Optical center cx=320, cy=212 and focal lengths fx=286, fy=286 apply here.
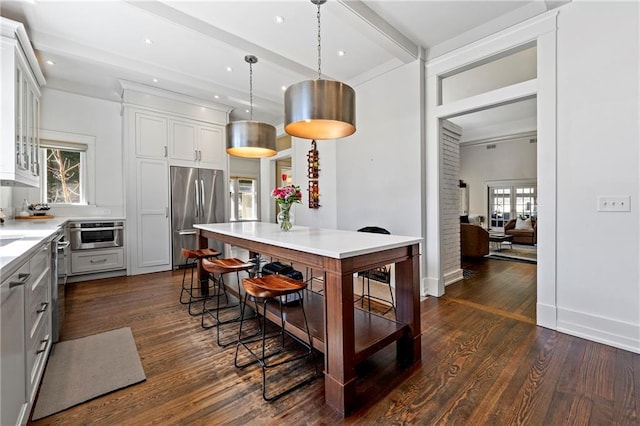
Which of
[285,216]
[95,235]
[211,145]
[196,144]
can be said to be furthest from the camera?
[211,145]

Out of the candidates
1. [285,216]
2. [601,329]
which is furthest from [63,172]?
[601,329]

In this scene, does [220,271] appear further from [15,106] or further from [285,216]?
[15,106]

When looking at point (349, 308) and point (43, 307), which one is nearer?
point (349, 308)

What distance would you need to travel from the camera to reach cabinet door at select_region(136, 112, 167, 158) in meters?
4.61

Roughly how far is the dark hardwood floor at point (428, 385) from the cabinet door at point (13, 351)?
343mm

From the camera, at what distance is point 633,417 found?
1523 millimetres

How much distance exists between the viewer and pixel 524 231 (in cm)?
722

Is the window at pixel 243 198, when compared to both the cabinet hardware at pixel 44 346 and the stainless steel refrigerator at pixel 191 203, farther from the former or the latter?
the cabinet hardware at pixel 44 346

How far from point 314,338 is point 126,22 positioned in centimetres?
366

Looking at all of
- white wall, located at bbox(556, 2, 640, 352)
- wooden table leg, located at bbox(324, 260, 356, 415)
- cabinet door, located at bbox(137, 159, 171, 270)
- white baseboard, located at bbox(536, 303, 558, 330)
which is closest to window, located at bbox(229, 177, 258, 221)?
cabinet door, located at bbox(137, 159, 171, 270)

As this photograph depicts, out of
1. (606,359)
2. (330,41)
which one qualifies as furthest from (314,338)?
(330,41)

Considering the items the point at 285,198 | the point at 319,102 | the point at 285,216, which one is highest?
the point at 319,102

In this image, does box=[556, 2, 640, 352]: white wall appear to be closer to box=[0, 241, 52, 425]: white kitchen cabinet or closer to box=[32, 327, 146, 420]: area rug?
box=[32, 327, 146, 420]: area rug

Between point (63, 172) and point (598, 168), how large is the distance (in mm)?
6898
